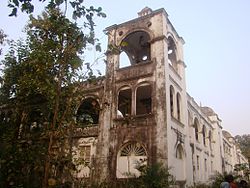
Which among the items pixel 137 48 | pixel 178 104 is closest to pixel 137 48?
pixel 137 48

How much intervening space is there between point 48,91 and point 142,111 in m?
13.5

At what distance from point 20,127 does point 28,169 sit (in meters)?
7.97

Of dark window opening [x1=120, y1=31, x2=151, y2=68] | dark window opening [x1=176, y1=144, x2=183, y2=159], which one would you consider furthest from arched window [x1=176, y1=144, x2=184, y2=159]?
dark window opening [x1=120, y1=31, x2=151, y2=68]

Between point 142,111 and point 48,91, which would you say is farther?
point 142,111

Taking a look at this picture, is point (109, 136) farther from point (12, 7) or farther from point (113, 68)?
point (12, 7)

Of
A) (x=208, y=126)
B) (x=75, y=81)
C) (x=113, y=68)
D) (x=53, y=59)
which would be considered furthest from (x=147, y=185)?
(x=208, y=126)

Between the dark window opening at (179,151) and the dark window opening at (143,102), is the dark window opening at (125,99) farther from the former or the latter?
the dark window opening at (179,151)

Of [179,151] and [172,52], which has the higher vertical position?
[172,52]

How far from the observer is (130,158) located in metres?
16.1

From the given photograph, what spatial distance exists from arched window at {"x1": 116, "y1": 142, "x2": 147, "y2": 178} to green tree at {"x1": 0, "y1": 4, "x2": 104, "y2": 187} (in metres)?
4.71

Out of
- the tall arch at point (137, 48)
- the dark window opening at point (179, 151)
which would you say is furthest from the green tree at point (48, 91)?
the dark window opening at point (179, 151)

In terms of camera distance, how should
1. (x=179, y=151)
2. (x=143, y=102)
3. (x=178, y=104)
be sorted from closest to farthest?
(x=179, y=151)
(x=178, y=104)
(x=143, y=102)

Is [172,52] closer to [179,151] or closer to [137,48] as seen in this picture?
[137,48]

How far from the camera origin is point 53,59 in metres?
9.24
